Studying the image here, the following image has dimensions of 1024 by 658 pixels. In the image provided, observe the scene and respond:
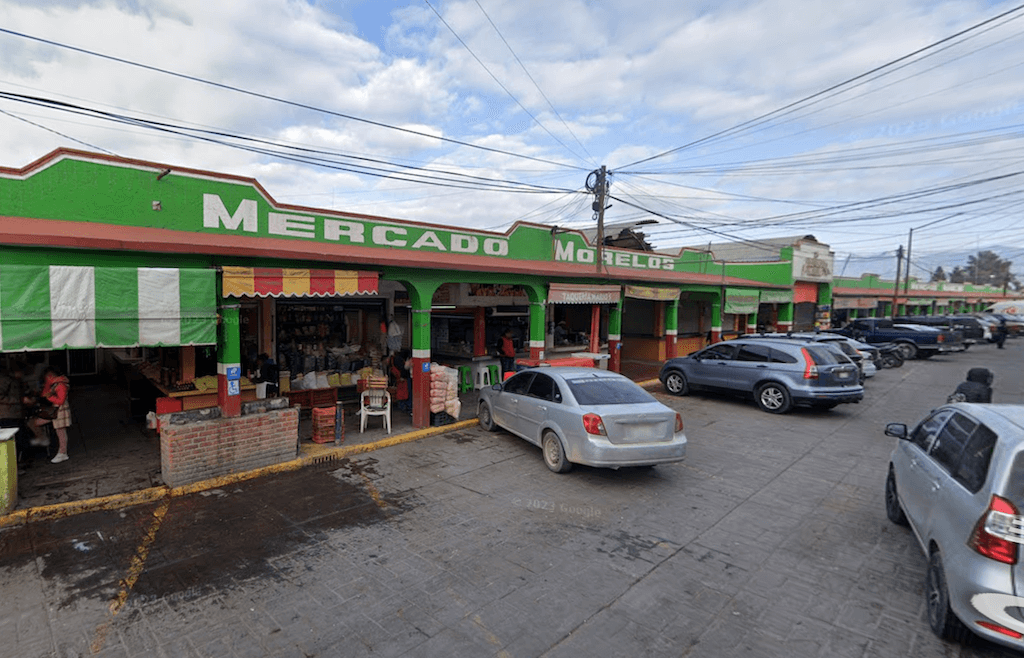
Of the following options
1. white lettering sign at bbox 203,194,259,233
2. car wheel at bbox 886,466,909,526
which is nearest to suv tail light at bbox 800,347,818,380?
car wheel at bbox 886,466,909,526

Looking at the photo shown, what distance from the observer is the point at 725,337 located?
2381cm

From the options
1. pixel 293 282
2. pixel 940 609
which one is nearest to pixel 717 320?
pixel 293 282

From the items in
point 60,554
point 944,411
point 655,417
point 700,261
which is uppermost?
point 700,261

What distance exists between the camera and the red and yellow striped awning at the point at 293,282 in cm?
765

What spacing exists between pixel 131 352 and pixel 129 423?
335 cm

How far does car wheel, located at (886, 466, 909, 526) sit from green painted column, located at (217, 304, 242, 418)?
8537mm

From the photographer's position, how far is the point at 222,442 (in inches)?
292

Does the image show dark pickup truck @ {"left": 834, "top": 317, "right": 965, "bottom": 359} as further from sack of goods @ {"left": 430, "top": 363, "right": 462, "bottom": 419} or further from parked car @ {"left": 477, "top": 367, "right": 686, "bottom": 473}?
sack of goods @ {"left": 430, "top": 363, "right": 462, "bottom": 419}

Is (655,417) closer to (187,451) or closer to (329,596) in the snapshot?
(329,596)

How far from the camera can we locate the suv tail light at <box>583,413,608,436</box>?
707 cm

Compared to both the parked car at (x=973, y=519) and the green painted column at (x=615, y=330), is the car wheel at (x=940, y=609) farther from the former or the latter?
the green painted column at (x=615, y=330)

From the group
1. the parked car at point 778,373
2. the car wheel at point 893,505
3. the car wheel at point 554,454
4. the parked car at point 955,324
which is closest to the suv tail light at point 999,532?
the car wheel at point 893,505

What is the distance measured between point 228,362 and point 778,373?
11.1 meters

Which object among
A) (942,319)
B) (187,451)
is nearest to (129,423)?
(187,451)
